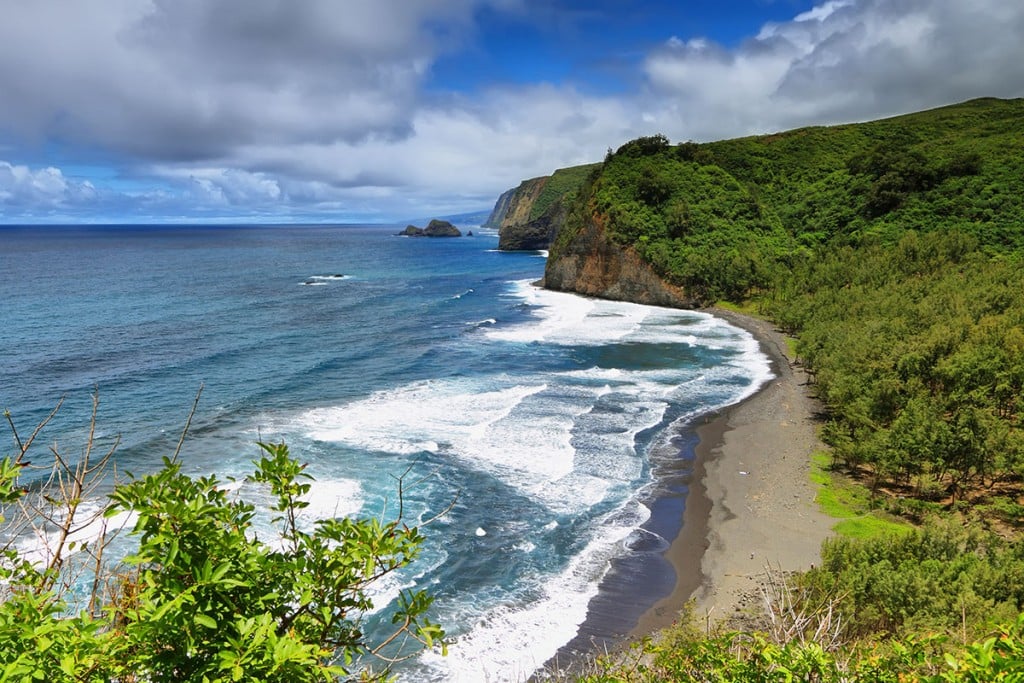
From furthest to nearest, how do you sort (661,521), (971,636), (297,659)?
1. (661,521)
2. (971,636)
3. (297,659)

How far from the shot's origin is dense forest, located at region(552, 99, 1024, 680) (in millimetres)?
12641

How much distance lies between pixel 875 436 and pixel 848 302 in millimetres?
26680

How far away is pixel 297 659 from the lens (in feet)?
13.6

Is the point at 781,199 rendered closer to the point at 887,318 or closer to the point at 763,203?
the point at 763,203

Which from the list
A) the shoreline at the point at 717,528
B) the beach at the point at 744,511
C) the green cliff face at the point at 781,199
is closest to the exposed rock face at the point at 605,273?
the green cliff face at the point at 781,199

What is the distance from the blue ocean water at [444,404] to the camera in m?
20.3

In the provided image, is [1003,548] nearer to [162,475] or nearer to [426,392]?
[162,475]

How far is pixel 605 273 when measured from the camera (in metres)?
80.6

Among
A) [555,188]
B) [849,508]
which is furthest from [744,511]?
[555,188]

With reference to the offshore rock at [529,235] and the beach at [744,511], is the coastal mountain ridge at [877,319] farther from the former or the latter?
the offshore rock at [529,235]

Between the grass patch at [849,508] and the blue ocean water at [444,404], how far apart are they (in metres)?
7.31

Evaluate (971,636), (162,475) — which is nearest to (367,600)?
(162,475)

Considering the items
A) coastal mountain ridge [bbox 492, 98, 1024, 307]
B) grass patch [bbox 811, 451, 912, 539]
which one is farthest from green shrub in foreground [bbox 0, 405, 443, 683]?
coastal mountain ridge [bbox 492, 98, 1024, 307]

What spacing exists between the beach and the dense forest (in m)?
2.31
